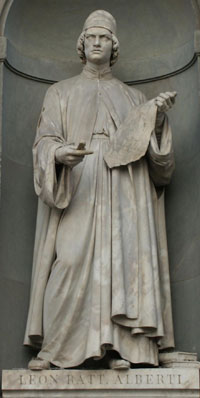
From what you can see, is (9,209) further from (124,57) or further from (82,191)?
(124,57)

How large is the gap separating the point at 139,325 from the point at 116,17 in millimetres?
3199

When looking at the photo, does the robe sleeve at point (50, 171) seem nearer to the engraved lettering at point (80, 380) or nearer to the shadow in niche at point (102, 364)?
the shadow in niche at point (102, 364)

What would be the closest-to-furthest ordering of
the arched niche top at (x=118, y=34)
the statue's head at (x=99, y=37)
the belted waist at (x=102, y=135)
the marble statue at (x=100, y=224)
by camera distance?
the marble statue at (x=100, y=224), the belted waist at (x=102, y=135), the statue's head at (x=99, y=37), the arched niche top at (x=118, y=34)

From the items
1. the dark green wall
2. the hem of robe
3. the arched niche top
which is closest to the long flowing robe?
the hem of robe

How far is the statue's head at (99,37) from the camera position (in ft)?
34.6

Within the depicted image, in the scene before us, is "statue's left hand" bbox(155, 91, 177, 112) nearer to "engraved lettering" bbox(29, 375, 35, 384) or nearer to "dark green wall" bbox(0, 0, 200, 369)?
"dark green wall" bbox(0, 0, 200, 369)

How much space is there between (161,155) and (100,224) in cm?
76

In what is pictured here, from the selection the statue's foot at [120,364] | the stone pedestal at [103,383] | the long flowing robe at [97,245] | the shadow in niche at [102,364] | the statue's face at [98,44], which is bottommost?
the stone pedestal at [103,383]

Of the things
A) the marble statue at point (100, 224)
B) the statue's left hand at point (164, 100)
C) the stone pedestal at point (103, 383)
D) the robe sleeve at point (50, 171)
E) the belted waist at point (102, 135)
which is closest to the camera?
the stone pedestal at point (103, 383)

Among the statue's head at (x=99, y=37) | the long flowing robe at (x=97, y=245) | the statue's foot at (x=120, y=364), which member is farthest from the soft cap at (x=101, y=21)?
the statue's foot at (x=120, y=364)

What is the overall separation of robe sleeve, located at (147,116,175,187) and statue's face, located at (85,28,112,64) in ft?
2.67

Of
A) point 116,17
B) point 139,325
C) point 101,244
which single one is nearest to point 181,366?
point 139,325

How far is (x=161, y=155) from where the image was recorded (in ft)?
33.2

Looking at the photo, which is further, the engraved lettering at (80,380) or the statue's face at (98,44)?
the statue's face at (98,44)
